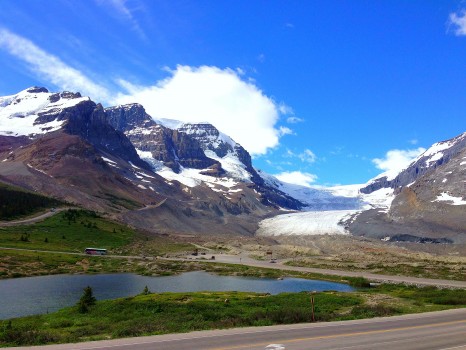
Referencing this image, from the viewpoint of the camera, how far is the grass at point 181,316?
1134 inches

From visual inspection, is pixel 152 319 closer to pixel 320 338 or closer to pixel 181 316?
pixel 181 316

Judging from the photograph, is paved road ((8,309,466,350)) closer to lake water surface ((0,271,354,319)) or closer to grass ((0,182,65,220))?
lake water surface ((0,271,354,319))

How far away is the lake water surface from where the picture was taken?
60.4 meters

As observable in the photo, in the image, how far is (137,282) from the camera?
87688 millimetres

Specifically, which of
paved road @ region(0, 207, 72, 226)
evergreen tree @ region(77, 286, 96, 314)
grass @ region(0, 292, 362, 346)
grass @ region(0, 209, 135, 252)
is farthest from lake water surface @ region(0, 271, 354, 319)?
paved road @ region(0, 207, 72, 226)

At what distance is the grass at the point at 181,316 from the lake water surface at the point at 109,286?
15.7 m

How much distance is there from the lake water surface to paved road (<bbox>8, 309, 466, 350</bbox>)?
111 ft

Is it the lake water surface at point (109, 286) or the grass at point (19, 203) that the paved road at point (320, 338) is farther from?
the grass at point (19, 203)

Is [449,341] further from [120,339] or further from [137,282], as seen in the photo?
[137,282]

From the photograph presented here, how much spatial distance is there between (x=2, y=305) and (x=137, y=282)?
32234 mm

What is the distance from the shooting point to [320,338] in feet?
85.0

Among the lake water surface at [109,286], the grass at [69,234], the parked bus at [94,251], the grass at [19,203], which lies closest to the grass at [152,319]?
the lake water surface at [109,286]

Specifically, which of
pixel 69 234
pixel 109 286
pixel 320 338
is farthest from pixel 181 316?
pixel 69 234

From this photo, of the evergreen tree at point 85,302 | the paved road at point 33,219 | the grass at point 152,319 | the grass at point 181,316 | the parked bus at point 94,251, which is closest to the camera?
the grass at point 152,319
